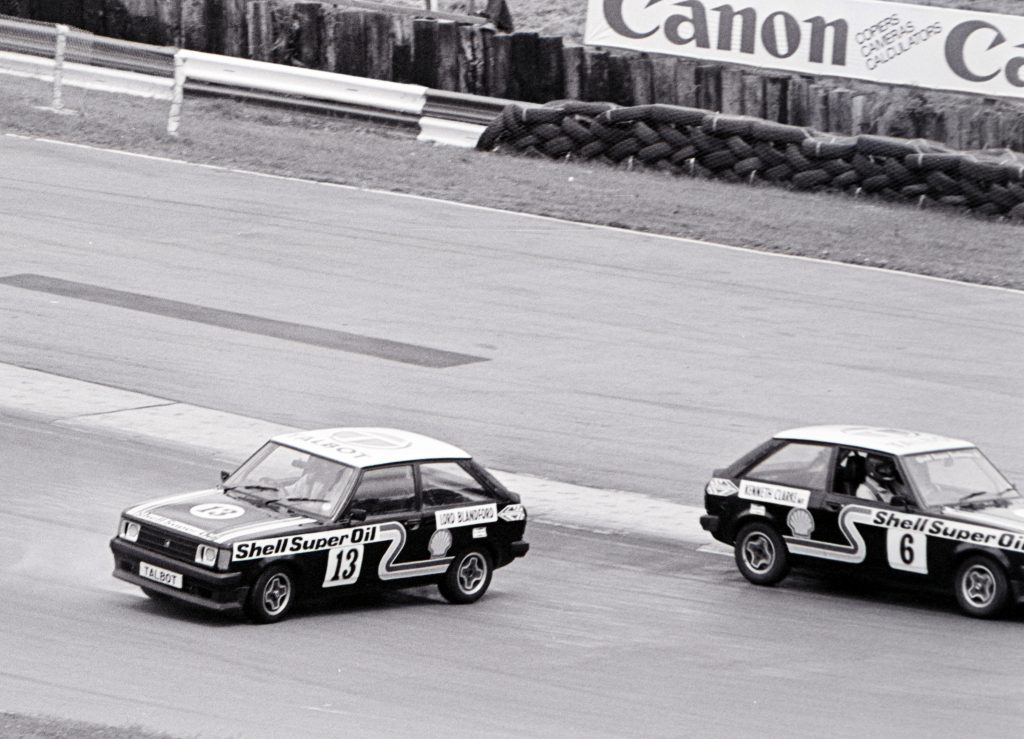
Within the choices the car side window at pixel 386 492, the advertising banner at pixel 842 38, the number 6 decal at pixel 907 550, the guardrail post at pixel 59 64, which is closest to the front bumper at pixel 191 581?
the car side window at pixel 386 492

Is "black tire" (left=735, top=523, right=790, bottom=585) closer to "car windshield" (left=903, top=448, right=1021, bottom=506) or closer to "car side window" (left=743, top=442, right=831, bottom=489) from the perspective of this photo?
"car side window" (left=743, top=442, right=831, bottom=489)

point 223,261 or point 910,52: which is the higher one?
point 910,52

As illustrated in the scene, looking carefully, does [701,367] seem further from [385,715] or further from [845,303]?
[385,715]

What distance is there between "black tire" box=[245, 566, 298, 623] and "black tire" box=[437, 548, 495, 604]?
52.1 inches

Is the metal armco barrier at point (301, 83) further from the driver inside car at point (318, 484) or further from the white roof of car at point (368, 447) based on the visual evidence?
the driver inside car at point (318, 484)

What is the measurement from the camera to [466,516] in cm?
1179

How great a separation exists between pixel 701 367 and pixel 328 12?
41.7 feet

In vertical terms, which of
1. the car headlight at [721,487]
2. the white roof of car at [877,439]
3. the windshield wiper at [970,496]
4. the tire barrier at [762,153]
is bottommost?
the car headlight at [721,487]

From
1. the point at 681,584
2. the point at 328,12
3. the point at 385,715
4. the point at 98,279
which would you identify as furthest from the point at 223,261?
the point at 385,715

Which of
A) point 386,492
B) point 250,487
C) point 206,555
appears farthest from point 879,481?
point 206,555

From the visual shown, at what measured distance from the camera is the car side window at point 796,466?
12703mm

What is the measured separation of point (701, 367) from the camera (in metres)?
18.4

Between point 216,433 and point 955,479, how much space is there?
6824 mm

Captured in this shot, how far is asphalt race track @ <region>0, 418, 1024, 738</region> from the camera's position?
8.96 meters
